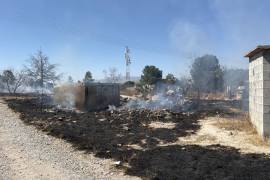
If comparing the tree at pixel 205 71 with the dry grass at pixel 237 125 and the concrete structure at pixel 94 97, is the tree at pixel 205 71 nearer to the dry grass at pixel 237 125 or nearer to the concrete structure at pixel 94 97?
the concrete structure at pixel 94 97

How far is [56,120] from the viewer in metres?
20.3

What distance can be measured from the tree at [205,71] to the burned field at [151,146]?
1008 inches

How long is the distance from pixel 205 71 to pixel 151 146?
120ft

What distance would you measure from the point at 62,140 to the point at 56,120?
5.48 m

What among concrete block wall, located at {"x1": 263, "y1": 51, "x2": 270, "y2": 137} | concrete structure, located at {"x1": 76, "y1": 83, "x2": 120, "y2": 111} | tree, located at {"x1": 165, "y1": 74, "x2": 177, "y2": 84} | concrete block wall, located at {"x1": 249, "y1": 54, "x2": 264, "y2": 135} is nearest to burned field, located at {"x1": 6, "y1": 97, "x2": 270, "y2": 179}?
concrete block wall, located at {"x1": 263, "y1": 51, "x2": 270, "y2": 137}

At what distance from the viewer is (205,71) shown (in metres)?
49.1

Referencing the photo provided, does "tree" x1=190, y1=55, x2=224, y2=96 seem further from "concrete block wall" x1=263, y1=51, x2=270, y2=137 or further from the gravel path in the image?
the gravel path

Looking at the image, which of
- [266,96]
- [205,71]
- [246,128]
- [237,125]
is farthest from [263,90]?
[205,71]

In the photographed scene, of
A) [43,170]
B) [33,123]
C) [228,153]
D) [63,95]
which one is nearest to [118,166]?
[43,170]

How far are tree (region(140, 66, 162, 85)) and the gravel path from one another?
3430 centimetres

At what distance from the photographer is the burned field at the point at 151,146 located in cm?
1003

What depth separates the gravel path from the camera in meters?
10.2

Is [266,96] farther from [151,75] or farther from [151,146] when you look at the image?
[151,75]

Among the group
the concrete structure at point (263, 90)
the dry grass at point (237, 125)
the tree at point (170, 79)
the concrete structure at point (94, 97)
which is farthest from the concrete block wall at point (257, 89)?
the tree at point (170, 79)
